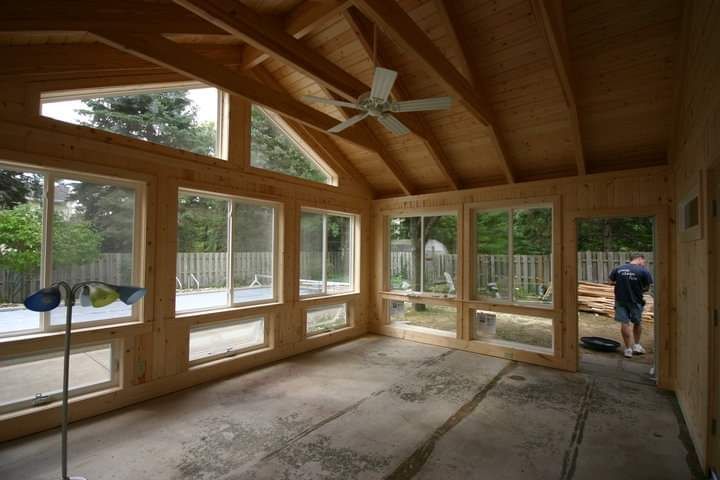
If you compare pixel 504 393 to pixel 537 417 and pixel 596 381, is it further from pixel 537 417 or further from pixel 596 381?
pixel 596 381

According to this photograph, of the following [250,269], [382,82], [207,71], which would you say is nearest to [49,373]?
[250,269]

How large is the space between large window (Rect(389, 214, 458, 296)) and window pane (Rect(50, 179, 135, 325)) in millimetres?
4546

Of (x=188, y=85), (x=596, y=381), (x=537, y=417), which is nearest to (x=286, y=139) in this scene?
(x=188, y=85)

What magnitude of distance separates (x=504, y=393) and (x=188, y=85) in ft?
17.5

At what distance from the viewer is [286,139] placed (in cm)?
557

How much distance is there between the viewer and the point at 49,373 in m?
3.24

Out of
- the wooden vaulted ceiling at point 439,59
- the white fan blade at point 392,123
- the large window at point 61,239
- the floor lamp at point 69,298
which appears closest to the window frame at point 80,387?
the large window at point 61,239

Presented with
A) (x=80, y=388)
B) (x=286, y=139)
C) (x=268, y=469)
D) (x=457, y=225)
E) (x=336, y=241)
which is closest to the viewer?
(x=268, y=469)

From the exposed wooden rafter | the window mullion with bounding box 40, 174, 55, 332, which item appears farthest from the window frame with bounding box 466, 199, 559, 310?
the window mullion with bounding box 40, 174, 55, 332

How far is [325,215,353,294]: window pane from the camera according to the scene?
6312 millimetres

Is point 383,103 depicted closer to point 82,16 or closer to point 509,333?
point 82,16

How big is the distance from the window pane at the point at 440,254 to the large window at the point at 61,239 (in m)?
4.62

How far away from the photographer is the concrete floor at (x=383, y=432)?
2568 mm

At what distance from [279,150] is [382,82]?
3.07 m
